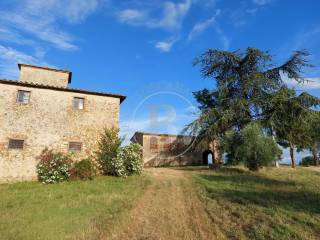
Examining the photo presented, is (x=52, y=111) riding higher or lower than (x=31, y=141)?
higher

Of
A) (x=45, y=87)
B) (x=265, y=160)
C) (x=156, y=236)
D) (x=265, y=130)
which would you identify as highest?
(x=45, y=87)

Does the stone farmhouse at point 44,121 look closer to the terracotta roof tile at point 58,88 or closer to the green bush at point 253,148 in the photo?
the terracotta roof tile at point 58,88

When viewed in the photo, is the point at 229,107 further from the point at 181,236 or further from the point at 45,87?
the point at 181,236

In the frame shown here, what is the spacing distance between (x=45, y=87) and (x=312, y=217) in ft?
58.3

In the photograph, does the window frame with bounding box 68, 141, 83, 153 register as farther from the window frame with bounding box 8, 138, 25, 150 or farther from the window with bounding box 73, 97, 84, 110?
the window frame with bounding box 8, 138, 25, 150

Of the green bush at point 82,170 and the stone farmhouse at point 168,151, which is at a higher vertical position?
the stone farmhouse at point 168,151

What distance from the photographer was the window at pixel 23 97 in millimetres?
18500

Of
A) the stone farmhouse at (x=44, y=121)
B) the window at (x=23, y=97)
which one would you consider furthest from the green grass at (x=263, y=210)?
the window at (x=23, y=97)

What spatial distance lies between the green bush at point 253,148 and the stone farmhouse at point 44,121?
33.4ft

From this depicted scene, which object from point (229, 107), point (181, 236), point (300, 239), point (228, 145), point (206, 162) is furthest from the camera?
point (206, 162)

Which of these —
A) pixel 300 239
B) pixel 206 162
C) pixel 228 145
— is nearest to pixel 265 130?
pixel 228 145

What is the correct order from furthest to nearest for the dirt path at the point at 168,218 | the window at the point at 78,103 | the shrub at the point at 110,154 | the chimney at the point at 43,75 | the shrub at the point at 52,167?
the chimney at the point at 43,75
the window at the point at 78,103
the shrub at the point at 110,154
the shrub at the point at 52,167
the dirt path at the point at 168,218

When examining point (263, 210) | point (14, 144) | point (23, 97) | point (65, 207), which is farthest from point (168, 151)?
point (263, 210)

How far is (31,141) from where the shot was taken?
18.1 metres
